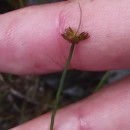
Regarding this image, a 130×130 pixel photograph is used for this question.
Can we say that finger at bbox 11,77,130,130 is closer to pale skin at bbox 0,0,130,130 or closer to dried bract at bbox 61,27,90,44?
pale skin at bbox 0,0,130,130

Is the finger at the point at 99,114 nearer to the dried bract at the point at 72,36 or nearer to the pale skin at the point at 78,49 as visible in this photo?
the pale skin at the point at 78,49

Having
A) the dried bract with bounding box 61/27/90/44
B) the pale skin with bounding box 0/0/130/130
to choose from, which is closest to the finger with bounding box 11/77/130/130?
the pale skin with bounding box 0/0/130/130

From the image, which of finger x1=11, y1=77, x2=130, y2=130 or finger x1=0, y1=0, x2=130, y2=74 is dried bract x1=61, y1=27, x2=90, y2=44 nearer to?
finger x1=0, y1=0, x2=130, y2=74

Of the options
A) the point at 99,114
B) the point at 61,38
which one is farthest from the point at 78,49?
the point at 99,114

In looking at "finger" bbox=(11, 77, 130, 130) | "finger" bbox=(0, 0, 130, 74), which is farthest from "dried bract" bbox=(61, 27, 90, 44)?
"finger" bbox=(11, 77, 130, 130)

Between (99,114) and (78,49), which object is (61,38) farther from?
(99,114)

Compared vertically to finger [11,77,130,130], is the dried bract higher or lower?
higher
